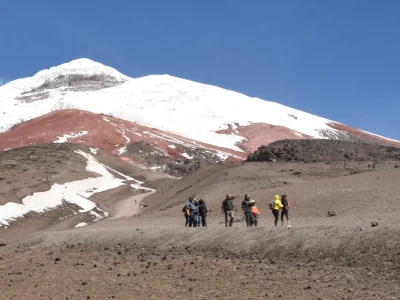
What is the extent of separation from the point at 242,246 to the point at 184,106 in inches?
5046

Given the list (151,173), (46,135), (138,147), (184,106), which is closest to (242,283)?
(151,173)

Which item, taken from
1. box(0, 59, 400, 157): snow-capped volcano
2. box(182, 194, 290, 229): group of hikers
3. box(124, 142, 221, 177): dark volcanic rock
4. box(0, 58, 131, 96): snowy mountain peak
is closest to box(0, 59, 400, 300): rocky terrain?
box(124, 142, 221, 177): dark volcanic rock

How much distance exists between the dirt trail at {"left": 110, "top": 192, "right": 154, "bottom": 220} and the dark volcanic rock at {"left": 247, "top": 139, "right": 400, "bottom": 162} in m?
11.2

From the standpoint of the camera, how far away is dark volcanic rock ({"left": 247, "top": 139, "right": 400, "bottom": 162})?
49.2 m

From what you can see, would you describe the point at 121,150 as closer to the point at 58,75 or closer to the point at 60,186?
the point at 60,186

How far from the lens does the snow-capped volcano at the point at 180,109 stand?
12556 cm

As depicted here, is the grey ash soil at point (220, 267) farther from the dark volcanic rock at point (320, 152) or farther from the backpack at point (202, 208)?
the dark volcanic rock at point (320, 152)

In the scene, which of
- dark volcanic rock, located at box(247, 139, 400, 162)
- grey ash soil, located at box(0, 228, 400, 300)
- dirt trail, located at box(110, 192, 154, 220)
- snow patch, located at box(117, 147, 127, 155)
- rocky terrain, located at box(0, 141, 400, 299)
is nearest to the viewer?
grey ash soil, located at box(0, 228, 400, 300)

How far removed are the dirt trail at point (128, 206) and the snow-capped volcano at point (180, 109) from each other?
191 ft

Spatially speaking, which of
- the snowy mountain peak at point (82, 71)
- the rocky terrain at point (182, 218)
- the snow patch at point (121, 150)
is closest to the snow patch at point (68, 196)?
the rocky terrain at point (182, 218)

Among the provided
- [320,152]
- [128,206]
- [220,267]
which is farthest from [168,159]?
[220,267]

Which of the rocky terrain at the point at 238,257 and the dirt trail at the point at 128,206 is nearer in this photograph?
the rocky terrain at the point at 238,257

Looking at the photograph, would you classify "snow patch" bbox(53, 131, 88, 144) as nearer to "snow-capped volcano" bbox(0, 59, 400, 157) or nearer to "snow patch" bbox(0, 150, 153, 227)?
"snow-capped volcano" bbox(0, 59, 400, 157)

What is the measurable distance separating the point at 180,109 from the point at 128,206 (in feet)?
305
